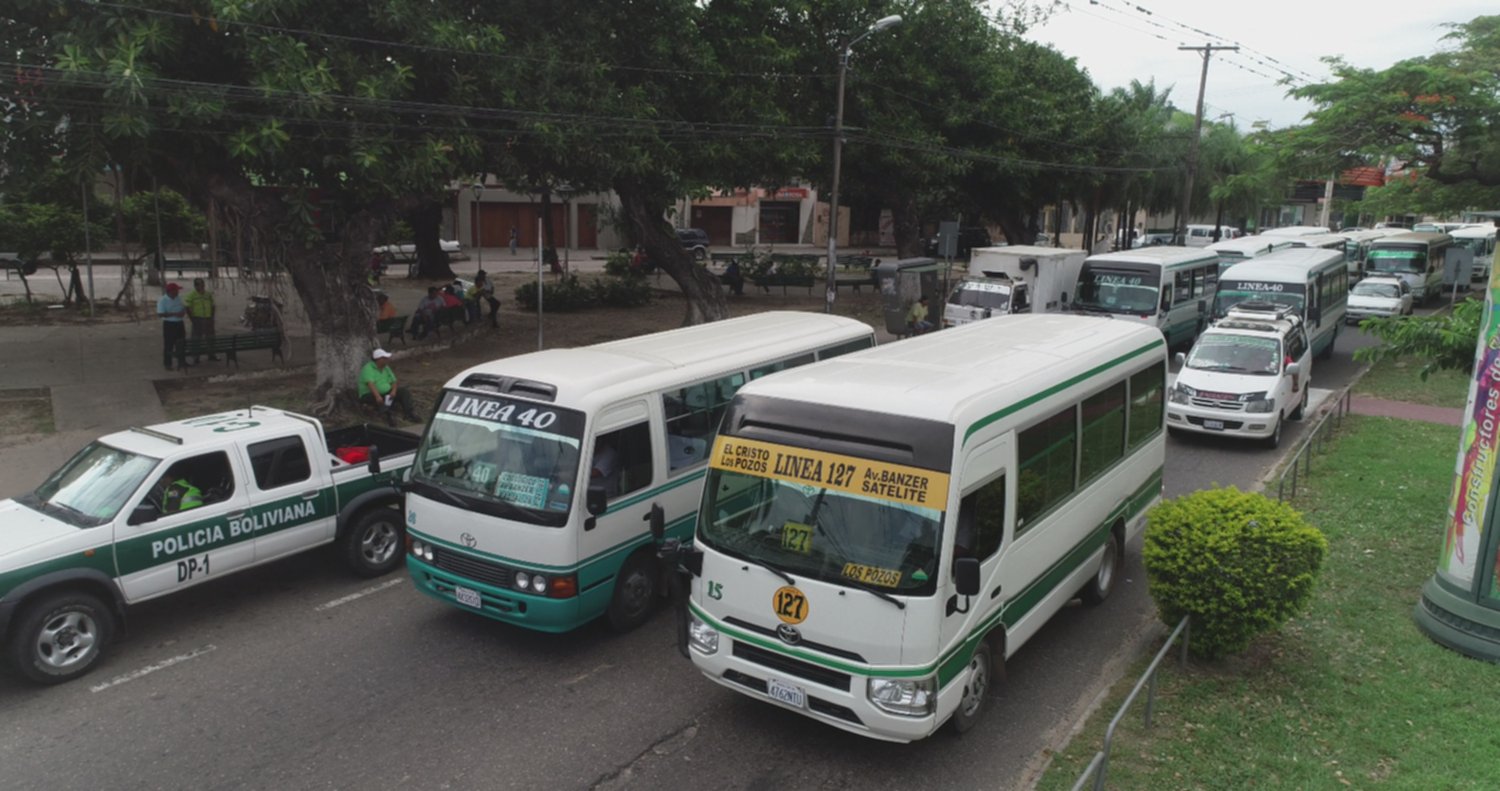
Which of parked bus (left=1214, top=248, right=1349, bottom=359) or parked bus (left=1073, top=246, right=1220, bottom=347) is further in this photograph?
parked bus (left=1073, top=246, right=1220, bottom=347)

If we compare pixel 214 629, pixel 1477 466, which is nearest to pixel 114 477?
pixel 214 629

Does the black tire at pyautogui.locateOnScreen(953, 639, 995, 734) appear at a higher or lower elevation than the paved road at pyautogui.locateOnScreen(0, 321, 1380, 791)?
higher

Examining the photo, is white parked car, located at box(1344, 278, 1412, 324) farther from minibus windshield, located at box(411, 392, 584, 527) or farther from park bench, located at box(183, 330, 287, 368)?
park bench, located at box(183, 330, 287, 368)

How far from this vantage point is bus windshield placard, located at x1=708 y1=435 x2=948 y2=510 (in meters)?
5.95

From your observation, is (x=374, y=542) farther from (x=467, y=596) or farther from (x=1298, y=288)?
(x=1298, y=288)

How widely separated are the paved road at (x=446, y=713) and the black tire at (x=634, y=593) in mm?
136

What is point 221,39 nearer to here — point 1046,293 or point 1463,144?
point 1046,293

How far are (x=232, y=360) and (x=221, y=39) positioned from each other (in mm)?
7579

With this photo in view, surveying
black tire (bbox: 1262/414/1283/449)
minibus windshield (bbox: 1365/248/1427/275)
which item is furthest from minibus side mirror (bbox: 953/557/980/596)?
minibus windshield (bbox: 1365/248/1427/275)

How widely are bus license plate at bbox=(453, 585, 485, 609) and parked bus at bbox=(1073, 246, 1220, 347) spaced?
1692 cm

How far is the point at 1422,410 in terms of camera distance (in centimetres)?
1761

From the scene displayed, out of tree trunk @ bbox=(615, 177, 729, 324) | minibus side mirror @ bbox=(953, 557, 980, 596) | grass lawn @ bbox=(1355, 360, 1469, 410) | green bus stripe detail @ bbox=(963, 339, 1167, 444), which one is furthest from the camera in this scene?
tree trunk @ bbox=(615, 177, 729, 324)

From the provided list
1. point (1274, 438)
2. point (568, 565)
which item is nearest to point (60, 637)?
point (568, 565)

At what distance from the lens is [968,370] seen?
7.34 m
